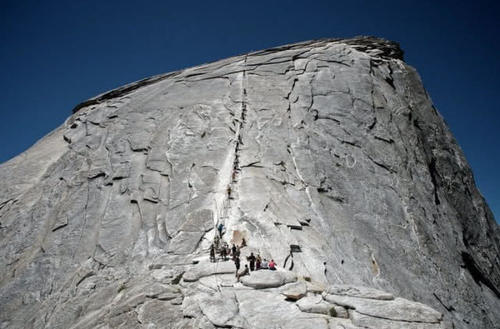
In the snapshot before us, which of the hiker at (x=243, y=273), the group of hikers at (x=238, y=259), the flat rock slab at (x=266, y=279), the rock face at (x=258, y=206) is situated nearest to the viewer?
the flat rock slab at (x=266, y=279)

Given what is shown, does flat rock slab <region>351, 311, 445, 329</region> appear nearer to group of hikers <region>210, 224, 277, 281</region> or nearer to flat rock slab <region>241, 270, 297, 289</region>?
flat rock slab <region>241, 270, 297, 289</region>

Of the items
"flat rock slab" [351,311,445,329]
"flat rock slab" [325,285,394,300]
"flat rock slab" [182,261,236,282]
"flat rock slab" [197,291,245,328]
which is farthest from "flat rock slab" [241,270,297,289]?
"flat rock slab" [351,311,445,329]

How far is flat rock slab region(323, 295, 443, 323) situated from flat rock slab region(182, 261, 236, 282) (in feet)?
13.4

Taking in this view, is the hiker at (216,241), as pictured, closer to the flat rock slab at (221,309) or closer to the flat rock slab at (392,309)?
the flat rock slab at (221,309)

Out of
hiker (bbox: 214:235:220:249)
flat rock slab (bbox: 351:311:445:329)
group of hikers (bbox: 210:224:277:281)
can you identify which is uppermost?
hiker (bbox: 214:235:220:249)

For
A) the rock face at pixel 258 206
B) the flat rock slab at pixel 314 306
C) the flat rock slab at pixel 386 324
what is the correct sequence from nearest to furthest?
1. the flat rock slab at pixel 386 324
2. the flat rock slab at pixel 314 306
3. the rock face at pixel 258 206

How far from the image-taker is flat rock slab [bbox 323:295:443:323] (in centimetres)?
954

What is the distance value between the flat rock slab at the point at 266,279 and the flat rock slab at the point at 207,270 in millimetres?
1058

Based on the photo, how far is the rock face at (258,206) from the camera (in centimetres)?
1170

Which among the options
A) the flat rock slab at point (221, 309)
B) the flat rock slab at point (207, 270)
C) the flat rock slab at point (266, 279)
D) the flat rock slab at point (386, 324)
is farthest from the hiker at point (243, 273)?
the flat rock slab at point (386, 324)

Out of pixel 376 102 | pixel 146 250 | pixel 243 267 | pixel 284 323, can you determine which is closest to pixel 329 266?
pixel 243 267

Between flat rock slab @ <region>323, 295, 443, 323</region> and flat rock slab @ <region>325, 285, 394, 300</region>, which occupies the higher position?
flat rock slab @ <region>325, 285, 394, 300</region>

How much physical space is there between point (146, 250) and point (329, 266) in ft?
29.4

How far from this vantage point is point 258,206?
56.8 feet
